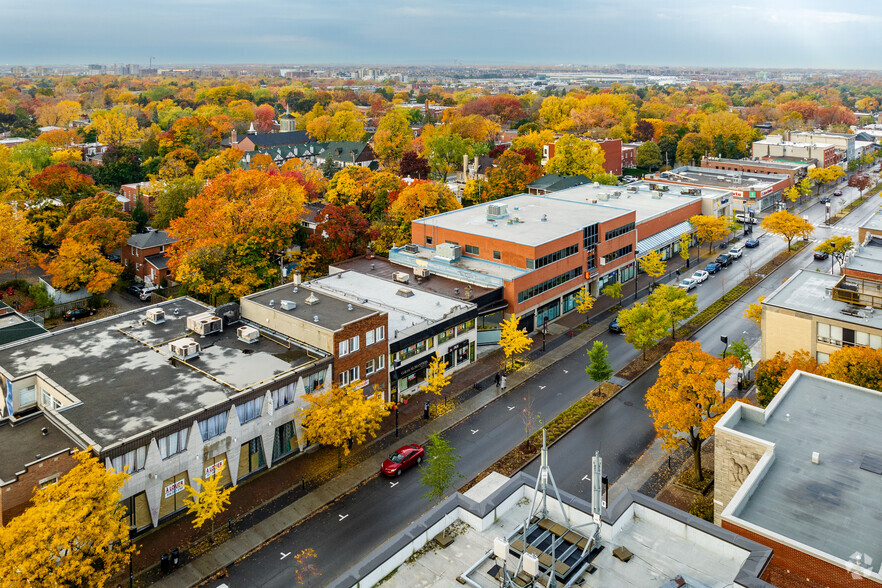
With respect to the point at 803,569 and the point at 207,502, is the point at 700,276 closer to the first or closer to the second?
the point at 803,569

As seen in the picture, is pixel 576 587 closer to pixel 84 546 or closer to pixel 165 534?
pixel 84 546

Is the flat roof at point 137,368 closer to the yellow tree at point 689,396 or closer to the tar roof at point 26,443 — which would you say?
the tar roof at point 26,443

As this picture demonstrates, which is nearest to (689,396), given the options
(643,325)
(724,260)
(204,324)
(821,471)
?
(821,471)

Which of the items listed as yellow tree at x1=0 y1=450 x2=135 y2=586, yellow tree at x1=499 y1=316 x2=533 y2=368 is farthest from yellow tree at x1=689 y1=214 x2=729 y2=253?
yellow tree at x1=0 y1=450 x2=135 y2=586

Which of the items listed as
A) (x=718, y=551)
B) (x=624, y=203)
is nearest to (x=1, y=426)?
(x=718, y=551)

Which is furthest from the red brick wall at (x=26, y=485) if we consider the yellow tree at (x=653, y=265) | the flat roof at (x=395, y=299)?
the yellow tree at (x=653, y=265)
